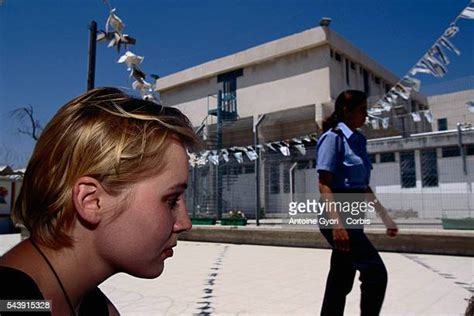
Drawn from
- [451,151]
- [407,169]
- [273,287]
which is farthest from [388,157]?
[273,287]

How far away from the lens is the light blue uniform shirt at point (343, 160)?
94.3 inches

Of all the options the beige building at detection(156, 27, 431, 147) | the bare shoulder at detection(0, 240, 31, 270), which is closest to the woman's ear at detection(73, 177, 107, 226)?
the bare shoulder at detection(0, 240, 31, 270)

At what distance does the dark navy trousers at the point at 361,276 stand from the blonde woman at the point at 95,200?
5.89ft

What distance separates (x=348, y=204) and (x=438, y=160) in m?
7.20

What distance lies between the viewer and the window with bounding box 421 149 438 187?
8.74 metres

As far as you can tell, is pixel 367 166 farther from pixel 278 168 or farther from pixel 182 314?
pixel 278 168

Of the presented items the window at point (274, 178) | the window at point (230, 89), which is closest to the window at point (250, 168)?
the window at point (274, 178)

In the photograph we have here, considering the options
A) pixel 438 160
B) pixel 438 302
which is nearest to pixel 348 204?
pixel 438 302

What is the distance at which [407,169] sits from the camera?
32.3 feet

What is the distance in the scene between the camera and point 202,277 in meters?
4.80

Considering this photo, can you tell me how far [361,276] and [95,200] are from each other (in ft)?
6.43

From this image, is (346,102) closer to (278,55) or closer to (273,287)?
(273,287)

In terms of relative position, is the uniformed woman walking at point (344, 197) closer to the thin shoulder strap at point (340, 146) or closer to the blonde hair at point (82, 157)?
the thin shoulder strap at point (340, 146)

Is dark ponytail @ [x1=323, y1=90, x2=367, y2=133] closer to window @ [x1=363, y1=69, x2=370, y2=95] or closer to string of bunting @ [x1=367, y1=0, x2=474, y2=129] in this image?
string of bunting @ [x1=367, y1=0, x2=474, y2=129]
